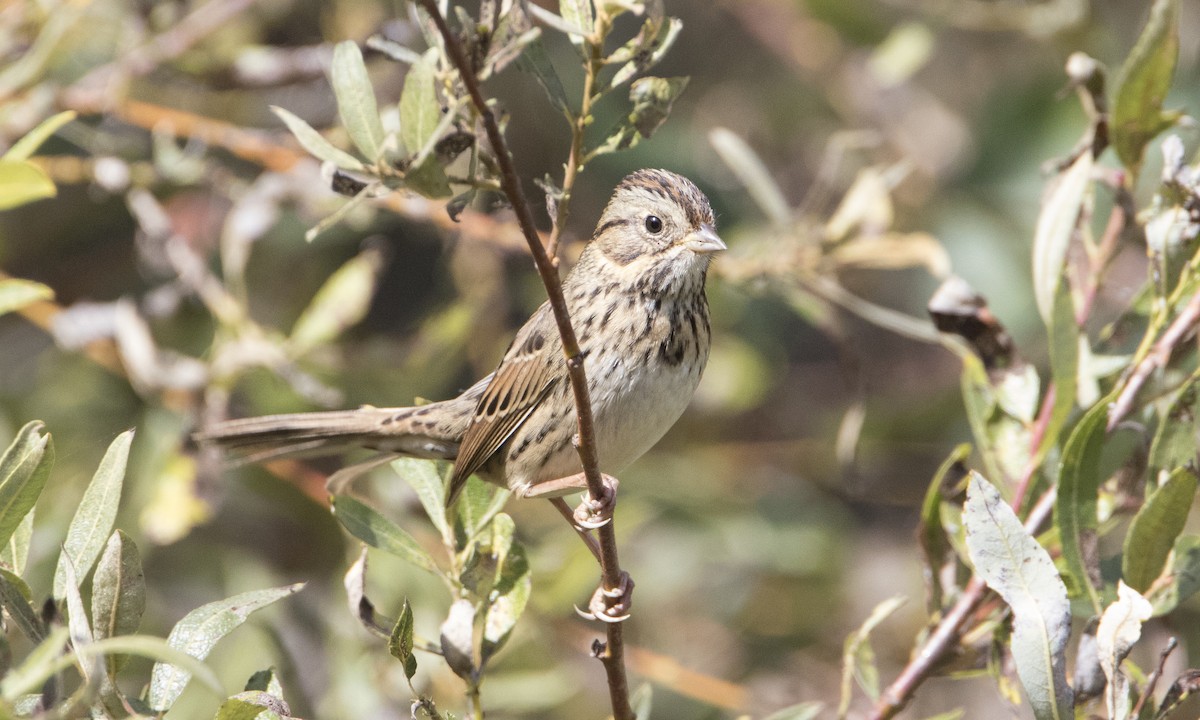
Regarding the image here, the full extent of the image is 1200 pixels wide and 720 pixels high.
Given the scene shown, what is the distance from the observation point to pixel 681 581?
14.9 ft

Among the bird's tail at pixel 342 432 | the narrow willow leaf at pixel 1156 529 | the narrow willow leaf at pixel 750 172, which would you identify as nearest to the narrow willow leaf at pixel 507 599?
the bird's tail at pixel 342 432

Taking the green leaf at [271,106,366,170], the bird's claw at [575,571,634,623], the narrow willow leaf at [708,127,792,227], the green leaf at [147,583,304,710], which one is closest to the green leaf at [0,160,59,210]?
the green leaf at [271,106,366,170]

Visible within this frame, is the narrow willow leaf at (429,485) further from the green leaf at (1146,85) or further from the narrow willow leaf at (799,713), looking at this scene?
the green leaf at (1146,85)

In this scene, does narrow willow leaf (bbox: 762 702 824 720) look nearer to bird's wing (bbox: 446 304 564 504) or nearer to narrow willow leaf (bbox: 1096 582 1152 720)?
narrow willow leaf (bbox: 1096 582 1152 720)

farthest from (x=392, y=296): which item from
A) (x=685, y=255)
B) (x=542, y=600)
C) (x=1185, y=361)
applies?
(x=1185, y=361)

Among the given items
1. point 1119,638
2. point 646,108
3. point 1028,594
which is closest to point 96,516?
point 646,108

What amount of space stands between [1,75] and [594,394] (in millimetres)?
1690

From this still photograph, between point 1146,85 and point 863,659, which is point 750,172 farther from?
point 863,659

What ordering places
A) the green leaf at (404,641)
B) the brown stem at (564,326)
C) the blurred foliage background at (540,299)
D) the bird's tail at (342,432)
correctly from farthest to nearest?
the blurred foliage background at (540,299) → the bird's tail at (342,432) → the green leaf at (404,641) → the brown stem at (564,326)

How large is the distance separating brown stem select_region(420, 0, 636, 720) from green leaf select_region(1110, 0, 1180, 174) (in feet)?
4.14

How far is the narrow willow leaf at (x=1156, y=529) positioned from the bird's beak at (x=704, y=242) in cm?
104

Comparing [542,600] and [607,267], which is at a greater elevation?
[607,267]

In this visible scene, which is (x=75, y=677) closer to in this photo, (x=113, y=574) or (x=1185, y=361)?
(x=113, y=574)

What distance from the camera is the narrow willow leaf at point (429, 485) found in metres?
2.30
